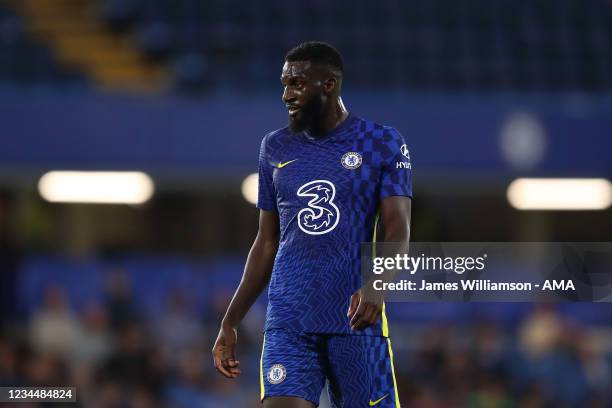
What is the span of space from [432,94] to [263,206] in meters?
8.57

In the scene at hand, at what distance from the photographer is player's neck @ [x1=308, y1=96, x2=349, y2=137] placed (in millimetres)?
3895

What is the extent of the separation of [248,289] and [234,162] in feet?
26.0

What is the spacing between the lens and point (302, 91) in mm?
3818

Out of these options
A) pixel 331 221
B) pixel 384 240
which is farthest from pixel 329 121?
pixel 384 240

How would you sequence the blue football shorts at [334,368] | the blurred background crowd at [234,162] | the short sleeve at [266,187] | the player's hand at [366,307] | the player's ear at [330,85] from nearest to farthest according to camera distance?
the player's hand at [366,307] → the blue football shorts at [334,368] → the player's ear at [330,85] → the short sleeve at [266,187] → the blurred background crowd at [234,162]

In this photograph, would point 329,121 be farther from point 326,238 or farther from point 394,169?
point 326,238

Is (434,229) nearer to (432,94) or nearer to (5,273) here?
(432,94)

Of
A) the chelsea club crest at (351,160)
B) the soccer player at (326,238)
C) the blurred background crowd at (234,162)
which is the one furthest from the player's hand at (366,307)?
the blurred background crowd at (234,162)

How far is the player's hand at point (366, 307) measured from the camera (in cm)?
355

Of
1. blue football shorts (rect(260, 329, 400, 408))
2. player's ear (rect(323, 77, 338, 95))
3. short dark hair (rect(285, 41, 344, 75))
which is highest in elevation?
short dark hair (rect(285, 41, 344, 75))

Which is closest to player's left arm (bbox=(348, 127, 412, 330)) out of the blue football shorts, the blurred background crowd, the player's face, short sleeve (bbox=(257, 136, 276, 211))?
the blue football shorts

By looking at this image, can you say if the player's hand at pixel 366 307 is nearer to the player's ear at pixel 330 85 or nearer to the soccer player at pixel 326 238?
the soccer player at pixel 326 238

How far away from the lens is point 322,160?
12.6ft

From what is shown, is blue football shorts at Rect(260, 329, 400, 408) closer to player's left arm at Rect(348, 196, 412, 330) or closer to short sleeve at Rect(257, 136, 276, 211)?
player's left arm at Rect(348, 196, 412, 330)
